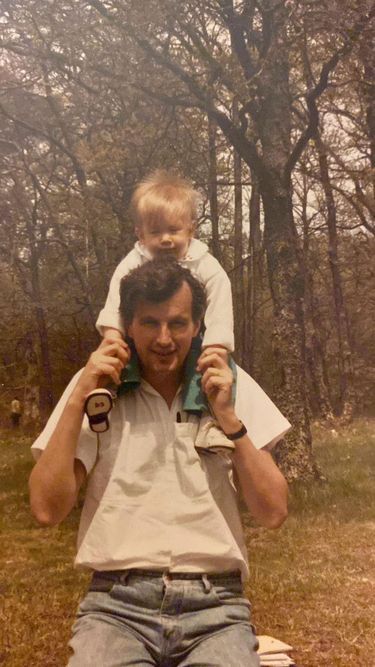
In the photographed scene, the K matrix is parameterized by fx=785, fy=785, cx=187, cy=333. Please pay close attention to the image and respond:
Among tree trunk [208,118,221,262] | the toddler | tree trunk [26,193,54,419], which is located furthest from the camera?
tree trunk [26,193,54,419]

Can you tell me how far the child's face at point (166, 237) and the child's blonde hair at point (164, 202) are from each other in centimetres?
1

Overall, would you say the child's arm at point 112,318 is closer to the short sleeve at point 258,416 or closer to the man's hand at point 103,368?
the man's hand at point 103,368

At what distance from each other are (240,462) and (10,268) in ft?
14.9

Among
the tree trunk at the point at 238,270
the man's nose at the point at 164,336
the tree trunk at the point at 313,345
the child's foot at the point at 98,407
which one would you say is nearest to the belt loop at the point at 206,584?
the child's foot at the point at 98,407

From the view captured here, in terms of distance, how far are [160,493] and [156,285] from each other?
453 millimetres

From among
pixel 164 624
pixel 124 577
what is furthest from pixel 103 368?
pixel 164 624

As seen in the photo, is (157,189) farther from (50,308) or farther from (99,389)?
(50,308)

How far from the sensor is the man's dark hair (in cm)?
174

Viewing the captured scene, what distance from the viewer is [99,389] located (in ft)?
5.30

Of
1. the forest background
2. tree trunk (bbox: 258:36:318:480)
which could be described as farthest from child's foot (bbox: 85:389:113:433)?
tree trunk (bbox: 258:36:318:480)

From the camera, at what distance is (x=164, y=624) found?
1.61 metres

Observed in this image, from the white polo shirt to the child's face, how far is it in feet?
2.04

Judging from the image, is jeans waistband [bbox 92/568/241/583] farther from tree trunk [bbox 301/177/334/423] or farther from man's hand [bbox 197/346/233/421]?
tree trunk [bbox 301/177/334/423]

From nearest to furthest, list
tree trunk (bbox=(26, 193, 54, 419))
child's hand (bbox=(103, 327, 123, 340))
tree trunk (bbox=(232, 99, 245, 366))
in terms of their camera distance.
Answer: child's hand (bbox=(103, 327, 123, 340)) < tree trunk (bbox=(232, 99, 245, 366)) < tree trunk (bbox=(26, 193, 54, 419))
